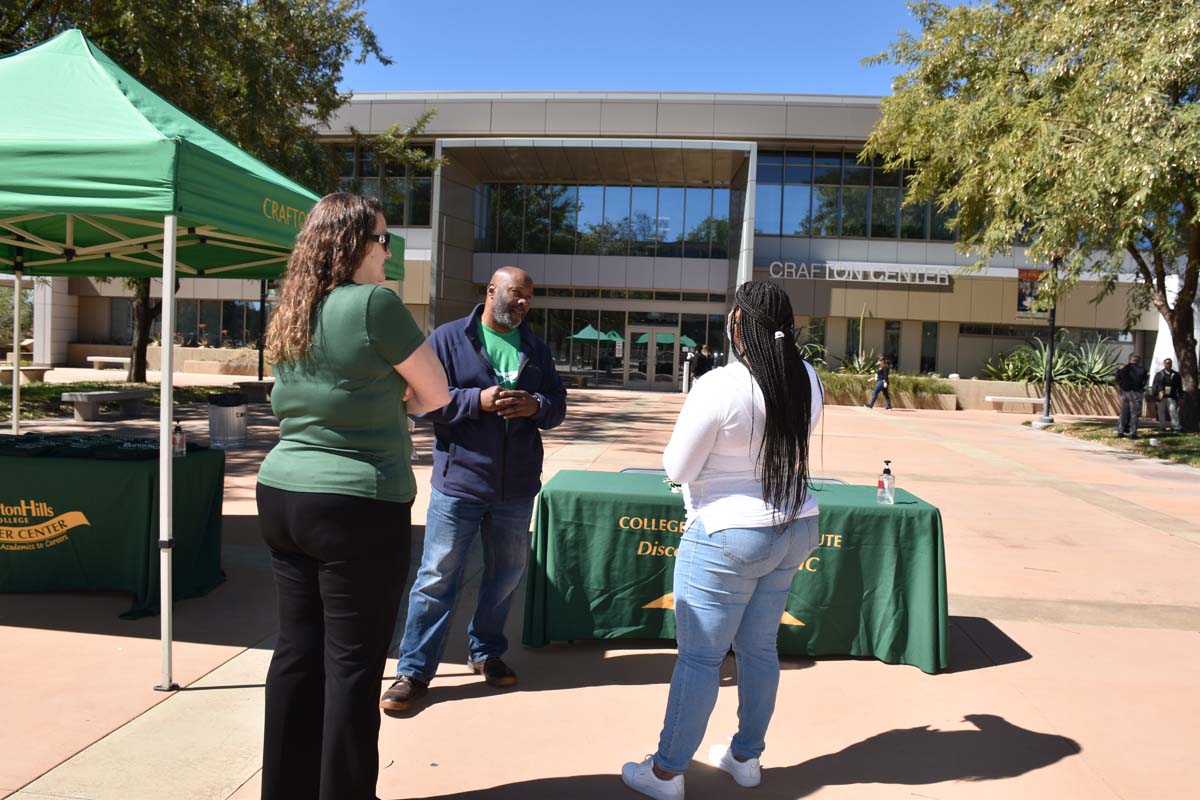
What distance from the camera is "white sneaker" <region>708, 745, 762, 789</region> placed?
3.31 m

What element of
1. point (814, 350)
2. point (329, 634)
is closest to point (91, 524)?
point (329, 634)

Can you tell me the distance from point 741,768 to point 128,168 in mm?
3714

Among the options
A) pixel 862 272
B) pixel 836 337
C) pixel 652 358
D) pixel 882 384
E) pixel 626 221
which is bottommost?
pixel 882 384

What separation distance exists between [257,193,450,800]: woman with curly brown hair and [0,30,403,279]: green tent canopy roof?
1792mm

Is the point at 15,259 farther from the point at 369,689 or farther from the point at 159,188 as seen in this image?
the point at 369,689

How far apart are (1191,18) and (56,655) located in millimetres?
16009

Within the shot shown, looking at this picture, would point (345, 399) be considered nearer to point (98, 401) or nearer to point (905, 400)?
point (98, 401)

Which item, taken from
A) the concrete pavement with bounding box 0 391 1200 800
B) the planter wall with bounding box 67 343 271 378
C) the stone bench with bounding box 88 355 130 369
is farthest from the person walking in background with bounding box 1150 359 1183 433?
the stone bench with bounding box 88 355 130 369

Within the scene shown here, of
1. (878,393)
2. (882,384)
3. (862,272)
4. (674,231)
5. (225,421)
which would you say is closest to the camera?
(225,421)

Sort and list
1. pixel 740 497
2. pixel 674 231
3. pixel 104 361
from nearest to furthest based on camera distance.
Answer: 1. pixel 740 497
2. pixel 674 231
3. pixel 104 361

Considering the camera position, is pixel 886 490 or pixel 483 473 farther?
pixel 886 490

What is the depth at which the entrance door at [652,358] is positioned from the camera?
32.6 m

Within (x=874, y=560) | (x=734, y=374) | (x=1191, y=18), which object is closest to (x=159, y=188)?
(x=734, y=374)

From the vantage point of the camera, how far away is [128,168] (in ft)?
13.2
